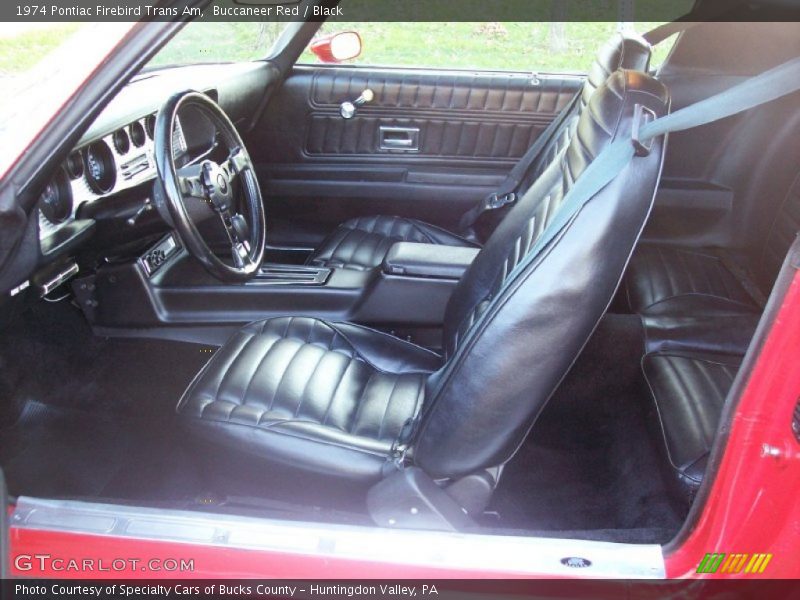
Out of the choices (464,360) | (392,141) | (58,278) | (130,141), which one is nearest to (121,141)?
(130,141)

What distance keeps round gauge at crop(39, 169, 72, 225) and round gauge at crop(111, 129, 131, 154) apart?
257mm

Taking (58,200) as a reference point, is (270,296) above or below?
below

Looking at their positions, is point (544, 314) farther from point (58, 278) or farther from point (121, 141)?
point (121, 141)

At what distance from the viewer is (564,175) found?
4.71 ft

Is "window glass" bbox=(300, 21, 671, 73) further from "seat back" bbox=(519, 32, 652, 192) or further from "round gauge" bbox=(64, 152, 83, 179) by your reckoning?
"round gauge" bbox=(64, 152, 83, 179)

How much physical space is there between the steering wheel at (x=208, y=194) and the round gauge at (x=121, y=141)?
0.44 ft

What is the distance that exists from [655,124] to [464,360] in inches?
18.4

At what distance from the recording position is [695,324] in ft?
6.25

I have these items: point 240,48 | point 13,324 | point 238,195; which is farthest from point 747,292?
point 13,324

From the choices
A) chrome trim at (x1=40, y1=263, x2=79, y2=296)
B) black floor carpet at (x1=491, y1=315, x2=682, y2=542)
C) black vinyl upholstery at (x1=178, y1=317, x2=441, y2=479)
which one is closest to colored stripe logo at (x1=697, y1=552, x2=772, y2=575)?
black floor carpet at (x1=491, y1=315, x2=682, y2=542)

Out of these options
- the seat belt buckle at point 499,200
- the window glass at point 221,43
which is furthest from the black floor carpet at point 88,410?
the seat belt buckle at point 499,200

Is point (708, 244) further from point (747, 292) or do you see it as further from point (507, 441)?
point (507, 441)

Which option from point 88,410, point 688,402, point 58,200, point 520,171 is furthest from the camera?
point 520,171

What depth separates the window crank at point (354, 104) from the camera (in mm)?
2746
